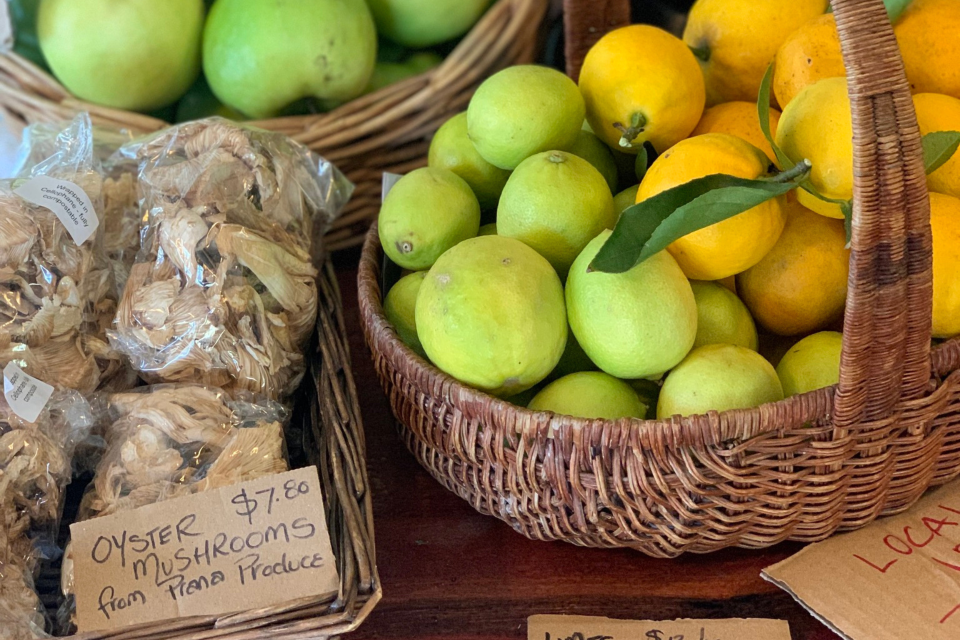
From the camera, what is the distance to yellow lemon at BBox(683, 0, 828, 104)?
73cm

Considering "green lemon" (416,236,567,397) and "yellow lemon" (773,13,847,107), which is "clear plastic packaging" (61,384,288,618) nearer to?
"green lemon" (416,236,567,397)

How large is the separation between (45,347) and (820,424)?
0.57m

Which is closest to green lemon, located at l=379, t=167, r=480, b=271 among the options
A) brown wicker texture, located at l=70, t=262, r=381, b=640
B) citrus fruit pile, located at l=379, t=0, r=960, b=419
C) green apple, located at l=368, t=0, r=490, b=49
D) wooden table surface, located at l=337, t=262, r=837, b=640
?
citrus fruit pile, located at l=379, t=0, r=960, b=419

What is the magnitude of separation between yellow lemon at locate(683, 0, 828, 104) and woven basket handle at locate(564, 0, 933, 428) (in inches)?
12.4

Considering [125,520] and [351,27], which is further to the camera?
[351,27]

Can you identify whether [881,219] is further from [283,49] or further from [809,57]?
[283,49]

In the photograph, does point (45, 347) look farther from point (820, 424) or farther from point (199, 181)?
point (820, 424)

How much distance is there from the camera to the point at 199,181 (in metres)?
0.68

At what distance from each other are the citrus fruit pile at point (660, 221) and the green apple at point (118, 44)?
0.41 metres

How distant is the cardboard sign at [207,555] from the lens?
1.67 feet

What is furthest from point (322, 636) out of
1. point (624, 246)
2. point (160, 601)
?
point (624, 246)

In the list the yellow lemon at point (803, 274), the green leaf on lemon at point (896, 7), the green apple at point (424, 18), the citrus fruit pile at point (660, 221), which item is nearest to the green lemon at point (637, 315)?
the citrus fruit pile at point (660, 221)

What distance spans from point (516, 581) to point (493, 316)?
22 centimetres

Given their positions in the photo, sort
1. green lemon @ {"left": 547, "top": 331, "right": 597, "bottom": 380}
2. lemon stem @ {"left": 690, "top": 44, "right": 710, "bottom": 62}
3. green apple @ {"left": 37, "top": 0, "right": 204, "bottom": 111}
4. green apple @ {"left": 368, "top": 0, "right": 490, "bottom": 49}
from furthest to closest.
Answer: green apple @ {"left": 368, "top": 0, "right": 490, "bottom": 49} → green apple @ {"left": 37, "top": 0, "right": 204, "bottom": 111} → lemon stem @ {"left": 690, "top": 44, "right": 710, "bottom": 62} → green lemon @ {"left": 547, "top": 331, "right": 597, "bottom": 380}
